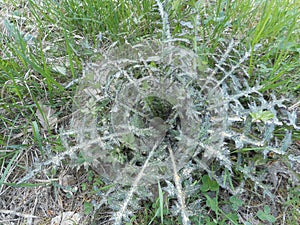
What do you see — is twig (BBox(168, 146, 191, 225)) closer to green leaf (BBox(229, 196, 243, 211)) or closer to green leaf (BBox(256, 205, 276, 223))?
green leaf (BBox(229, 196, 243, 211))

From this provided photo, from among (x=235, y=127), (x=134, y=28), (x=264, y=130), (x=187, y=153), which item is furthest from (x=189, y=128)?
(x=134, y=28)

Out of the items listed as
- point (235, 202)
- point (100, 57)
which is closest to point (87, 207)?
point (235, 202)

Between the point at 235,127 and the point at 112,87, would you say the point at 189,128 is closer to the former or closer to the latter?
the point at 235,127

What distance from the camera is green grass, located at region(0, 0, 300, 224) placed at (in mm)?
1511

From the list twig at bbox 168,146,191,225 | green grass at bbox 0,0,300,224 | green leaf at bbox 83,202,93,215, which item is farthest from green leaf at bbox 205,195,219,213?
green leaf at bbox 83,202,93,215

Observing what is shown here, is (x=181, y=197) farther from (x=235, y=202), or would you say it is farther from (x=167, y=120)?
(x=167, y=120)

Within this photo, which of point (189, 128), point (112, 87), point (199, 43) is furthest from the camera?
point (199, 43)

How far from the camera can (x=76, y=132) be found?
5.20ft

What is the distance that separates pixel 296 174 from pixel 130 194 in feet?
2.60

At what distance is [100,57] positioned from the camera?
1.78m

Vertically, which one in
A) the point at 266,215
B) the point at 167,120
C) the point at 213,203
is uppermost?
the point at 167,120

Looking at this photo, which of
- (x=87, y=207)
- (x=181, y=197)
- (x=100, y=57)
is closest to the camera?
(x=181, y=197)

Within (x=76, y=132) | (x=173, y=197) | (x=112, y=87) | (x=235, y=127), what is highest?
(x=112, y=87)

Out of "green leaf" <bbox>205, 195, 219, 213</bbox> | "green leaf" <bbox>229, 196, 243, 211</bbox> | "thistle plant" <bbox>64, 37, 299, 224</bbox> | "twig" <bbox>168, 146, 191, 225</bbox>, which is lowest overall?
"green leaf" <bbox>229, 196, 243, 211</bbox>
